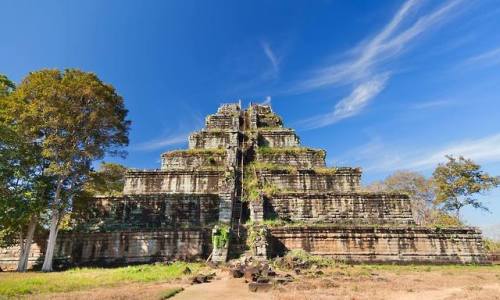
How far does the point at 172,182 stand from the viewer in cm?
2361

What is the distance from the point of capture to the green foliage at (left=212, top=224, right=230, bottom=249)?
16609 millimetres

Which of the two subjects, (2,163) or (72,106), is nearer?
(2,163)

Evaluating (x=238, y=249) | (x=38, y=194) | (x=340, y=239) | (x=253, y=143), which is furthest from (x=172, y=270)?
(x=253, y=143)

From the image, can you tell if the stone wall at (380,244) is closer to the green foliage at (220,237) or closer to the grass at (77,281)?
the green foliage at (220,237)

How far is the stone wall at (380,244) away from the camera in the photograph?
59.6 feet

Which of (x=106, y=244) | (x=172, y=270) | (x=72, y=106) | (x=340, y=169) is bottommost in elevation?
(x=172, y=270)

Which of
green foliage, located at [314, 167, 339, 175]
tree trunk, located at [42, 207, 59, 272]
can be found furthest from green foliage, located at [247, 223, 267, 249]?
tree trunk, located at [42, 207, 59, 272]

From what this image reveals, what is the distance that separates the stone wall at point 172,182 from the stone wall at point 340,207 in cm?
436

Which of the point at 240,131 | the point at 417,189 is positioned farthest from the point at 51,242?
the point at 417,189

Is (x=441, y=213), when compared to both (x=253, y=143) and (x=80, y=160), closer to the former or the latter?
(x=253, y=143)

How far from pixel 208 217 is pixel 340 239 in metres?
8.03

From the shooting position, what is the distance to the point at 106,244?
18453mm

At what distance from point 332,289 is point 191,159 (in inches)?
703

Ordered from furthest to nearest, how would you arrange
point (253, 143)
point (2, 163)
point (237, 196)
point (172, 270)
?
point (253, 143), point (237, 196), point (2, 163), point (172, 270)
